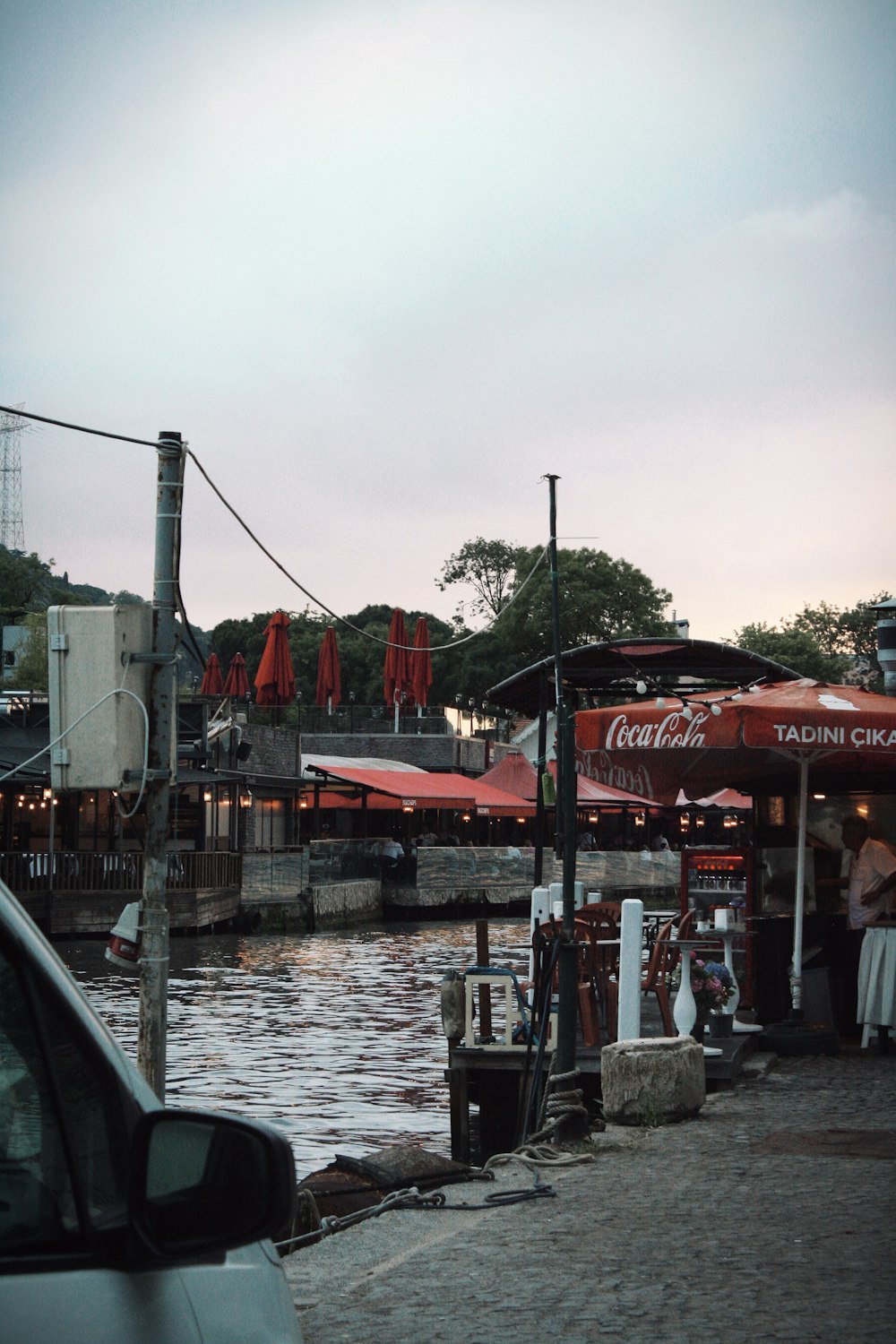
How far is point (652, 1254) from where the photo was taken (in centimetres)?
679

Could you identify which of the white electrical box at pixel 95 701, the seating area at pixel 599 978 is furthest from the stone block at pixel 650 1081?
the white electrical box at pixel 95 701

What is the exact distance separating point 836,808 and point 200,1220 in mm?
13113

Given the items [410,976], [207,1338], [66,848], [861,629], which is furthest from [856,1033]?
[861,629]

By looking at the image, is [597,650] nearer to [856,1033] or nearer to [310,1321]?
[856,1033]

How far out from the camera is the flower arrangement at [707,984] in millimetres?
12195

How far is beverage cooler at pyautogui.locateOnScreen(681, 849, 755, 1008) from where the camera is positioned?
13797 mm

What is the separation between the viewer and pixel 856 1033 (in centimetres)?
1407

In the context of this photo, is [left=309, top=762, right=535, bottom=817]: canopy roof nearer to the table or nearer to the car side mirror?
the table

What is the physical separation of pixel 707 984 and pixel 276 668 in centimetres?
4210

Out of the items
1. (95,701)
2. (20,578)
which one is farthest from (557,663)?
(20,578)

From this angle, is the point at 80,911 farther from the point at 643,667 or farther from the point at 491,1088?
the point at 491,1088

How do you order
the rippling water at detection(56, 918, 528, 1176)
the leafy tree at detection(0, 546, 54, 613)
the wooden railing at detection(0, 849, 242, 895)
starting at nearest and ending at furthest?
the rippling water at detection(56, 918, 528, 1176) → the wooden railing at detection(0, 849, 242, 895) → the leafy tree at detection(0, 546, 54, 613)

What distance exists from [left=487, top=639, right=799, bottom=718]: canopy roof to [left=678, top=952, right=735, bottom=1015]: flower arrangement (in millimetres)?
3772

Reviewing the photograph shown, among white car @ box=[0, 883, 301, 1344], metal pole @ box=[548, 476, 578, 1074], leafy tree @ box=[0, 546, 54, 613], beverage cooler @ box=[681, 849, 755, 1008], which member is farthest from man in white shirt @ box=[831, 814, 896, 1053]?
leafy tree @ box=[0, 546, 54, 613]
